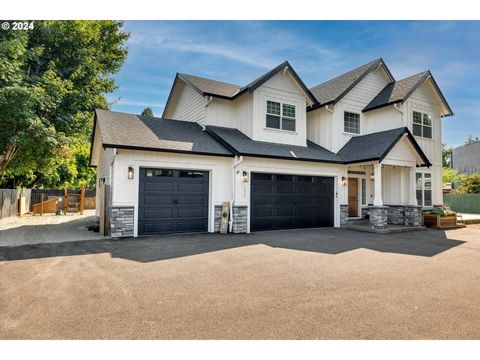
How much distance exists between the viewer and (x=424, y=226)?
13602 millimetres

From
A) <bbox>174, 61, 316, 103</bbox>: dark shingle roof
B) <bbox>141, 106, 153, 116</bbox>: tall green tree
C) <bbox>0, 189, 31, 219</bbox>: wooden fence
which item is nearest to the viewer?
<bbox>174, 61, 316, 103</bbox>: dark shingle roof

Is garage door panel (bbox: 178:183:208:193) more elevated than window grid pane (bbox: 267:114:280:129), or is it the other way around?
window grid pane (bbox: 267:114:280:129)

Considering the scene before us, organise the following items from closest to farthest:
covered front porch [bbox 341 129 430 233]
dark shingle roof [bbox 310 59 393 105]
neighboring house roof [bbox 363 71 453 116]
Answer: covered front porch [bbox 341 129 430 233] < neighboring house roof [bbox 363 71 453 116] < dark shingle roof [bbox 310 59 393 105]

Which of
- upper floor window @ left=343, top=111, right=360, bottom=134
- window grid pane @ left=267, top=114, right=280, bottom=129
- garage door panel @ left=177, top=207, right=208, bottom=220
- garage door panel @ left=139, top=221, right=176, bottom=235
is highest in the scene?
upper floor window @ left=343, top=111, right=360, bottom=134

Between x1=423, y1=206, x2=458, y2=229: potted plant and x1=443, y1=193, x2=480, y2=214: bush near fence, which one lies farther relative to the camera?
x1=443, y1=193, x2=480, y2=214: bush near fence

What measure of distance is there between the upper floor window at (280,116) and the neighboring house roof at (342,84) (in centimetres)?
177

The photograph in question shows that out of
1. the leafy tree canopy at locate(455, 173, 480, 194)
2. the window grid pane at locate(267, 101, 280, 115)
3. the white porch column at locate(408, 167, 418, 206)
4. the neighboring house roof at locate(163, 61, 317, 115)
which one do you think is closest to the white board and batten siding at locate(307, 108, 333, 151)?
the neighboring house roof at locate(163, 61, 317, 115)

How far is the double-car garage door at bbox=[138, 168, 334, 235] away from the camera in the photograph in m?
10.1

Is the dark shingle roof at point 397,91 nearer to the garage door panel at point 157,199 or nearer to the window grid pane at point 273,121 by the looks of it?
the window grid pane at point 273,121

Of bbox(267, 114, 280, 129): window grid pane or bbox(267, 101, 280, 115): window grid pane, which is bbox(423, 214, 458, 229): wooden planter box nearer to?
bbox(267, 114, 280, 129): window grid pane

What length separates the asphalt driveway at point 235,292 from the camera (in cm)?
337

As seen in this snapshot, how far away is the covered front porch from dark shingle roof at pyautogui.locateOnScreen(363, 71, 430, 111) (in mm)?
2857

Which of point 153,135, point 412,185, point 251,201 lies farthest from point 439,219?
point 153,135
